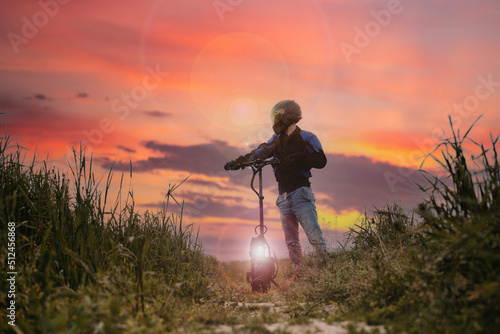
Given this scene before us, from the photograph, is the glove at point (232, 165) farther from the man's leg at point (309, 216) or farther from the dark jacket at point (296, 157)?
the man's leg at point (309, 216)

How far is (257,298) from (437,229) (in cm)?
316

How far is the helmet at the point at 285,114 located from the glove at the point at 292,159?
2.61ft

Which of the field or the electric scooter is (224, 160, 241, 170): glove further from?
the field

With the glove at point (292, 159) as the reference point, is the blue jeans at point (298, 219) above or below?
Result: below

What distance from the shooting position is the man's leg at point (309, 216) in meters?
7.47

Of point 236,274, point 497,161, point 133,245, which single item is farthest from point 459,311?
point 236,274

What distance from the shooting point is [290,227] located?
8016 mm

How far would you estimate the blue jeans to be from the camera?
296 inches

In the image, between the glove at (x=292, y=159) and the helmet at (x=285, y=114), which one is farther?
the helmet at (x=285, y=114)

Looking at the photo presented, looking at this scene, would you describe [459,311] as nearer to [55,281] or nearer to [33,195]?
[55,281]

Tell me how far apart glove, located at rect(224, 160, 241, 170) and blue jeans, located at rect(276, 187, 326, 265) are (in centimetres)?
105

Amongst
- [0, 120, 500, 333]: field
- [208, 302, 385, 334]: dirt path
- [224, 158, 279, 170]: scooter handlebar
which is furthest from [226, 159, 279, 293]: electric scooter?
[208, 302, 385, 334]: dirt path

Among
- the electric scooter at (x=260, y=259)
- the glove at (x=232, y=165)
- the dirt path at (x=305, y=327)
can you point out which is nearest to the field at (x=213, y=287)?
the dirt path at (x=305, y=327)

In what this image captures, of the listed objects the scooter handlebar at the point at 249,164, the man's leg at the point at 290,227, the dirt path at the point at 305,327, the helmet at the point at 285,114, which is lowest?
the dirt path at the point at 305,327
